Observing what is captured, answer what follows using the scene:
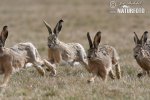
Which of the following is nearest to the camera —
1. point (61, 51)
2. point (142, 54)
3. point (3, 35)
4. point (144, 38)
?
point (3, 35)

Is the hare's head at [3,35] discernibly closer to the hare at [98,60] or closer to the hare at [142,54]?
the hare at [98,60]

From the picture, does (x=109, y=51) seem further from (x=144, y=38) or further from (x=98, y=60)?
(x=98, y=60)

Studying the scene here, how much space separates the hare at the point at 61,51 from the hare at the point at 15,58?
2.57 ft

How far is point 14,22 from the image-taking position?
Answer: 27500 mm

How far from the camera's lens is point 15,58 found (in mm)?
11156

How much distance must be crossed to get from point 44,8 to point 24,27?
27.3ft

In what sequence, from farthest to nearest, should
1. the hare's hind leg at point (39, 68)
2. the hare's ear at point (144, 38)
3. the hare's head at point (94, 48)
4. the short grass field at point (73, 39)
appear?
the hare's hind leg at point (39, 68) < the hare's ear at point (144, 38) < the hare's head at point (94, 48) < the short grass field at point (73, 39)

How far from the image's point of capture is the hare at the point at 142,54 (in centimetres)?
1181

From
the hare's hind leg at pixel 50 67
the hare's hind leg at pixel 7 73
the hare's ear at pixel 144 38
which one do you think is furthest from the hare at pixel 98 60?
the hare's hind leg at pixel 7 73

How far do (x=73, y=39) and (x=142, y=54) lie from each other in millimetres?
10088

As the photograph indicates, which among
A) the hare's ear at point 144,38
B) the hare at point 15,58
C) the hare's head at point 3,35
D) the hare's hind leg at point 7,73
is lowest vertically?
the hare's hind leg at point 7,73

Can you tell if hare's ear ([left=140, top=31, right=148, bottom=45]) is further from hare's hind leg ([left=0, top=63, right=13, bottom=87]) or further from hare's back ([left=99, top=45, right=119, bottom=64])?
hare's hind leg ([left=0, top=63, right=13, bottom=87])

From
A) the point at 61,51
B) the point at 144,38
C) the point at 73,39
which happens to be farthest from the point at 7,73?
the point at 73,39

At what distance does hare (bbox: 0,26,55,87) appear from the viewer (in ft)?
34.9
